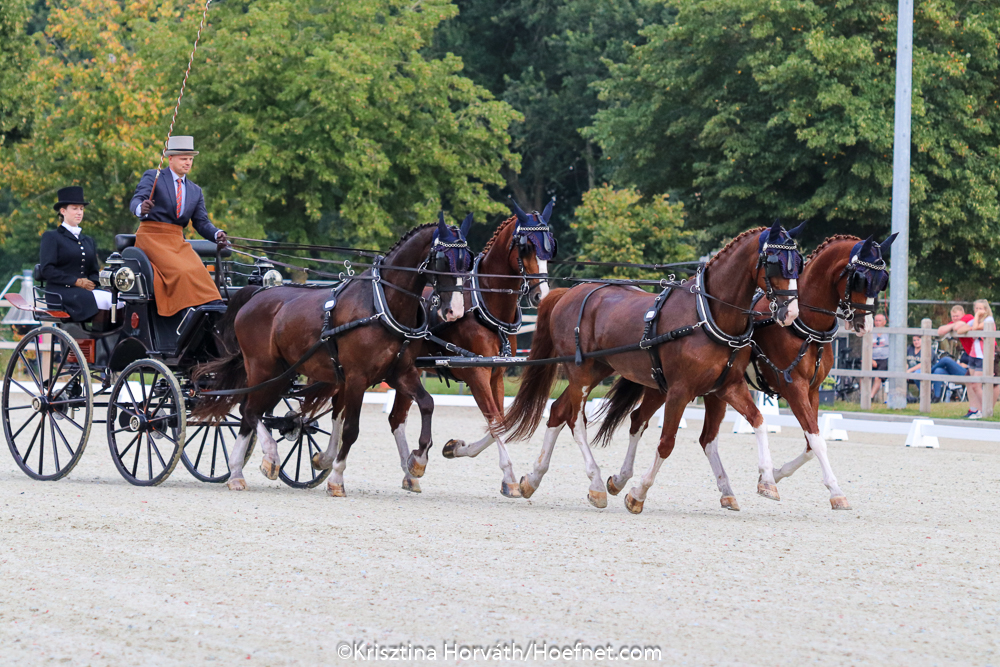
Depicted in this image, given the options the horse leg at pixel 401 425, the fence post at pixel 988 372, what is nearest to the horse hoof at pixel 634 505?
the horse leg at pixel 401 425

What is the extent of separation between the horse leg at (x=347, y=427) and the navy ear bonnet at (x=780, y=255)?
306 cm

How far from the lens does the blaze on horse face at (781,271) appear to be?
29.4 feet

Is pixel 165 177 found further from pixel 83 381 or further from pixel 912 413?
pixel 912 413

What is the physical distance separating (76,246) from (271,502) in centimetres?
294

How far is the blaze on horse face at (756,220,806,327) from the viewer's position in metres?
8.96

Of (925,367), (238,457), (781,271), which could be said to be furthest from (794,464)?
(925,367)

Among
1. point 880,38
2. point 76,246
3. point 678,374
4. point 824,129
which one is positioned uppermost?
point 880,38

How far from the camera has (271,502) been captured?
946 cm

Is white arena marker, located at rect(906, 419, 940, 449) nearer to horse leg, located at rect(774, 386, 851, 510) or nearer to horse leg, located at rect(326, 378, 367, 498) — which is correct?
horse leg, located at rect(774, 386, 851, 510)

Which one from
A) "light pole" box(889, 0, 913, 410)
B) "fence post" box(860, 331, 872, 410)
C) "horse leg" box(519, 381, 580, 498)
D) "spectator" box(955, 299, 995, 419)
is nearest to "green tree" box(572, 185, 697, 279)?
"light pole" box(889, 0, 913, 410)

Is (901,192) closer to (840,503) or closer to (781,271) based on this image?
(840,503)

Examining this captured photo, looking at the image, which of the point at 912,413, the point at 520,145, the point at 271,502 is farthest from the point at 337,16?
the point at 271,502

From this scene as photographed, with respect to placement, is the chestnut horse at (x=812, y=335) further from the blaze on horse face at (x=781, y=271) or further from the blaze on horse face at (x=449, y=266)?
the blaze on horse face at (x=449, y=266)

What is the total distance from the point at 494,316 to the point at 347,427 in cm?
151
